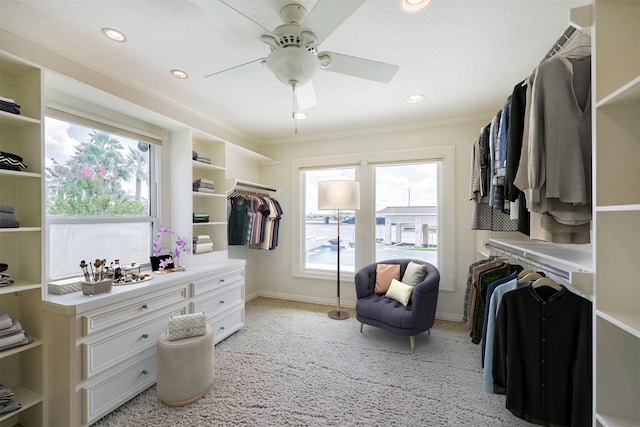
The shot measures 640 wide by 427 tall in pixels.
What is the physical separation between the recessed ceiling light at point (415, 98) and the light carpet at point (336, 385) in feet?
8.39

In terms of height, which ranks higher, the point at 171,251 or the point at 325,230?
the point at 325,230

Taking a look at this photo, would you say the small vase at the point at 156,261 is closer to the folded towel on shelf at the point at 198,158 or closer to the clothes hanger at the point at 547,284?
the folded towel on shelf at the point at 198,158

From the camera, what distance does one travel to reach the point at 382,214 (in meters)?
3.79

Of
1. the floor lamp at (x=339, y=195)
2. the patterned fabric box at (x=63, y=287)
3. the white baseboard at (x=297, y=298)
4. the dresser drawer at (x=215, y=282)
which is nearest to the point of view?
the patterned fabric box at (x=63, y=287)

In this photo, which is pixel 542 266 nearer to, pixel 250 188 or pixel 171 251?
pixel 171 251

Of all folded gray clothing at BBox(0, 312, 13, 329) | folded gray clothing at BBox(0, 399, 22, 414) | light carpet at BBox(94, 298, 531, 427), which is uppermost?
folded gray clothing at BBox(0, 312, 13, 329)

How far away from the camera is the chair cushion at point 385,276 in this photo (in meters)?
3.19

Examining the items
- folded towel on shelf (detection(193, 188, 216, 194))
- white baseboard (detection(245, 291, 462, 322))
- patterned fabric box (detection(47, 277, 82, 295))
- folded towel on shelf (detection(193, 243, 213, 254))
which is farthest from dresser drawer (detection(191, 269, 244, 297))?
white baseboard (detection(245, 291, 462, 322))

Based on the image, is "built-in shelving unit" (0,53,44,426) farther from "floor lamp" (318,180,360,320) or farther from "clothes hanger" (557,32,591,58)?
"clothes hanger" (557,32,591,58)

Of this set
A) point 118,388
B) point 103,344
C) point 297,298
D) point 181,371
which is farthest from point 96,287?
point 297,298

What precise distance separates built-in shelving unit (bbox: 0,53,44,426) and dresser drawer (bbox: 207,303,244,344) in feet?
3.96

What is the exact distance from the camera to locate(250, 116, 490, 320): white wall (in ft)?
11.1

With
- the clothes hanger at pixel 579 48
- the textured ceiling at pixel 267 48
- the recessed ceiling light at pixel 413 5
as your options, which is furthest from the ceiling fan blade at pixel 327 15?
the clothes hanger at pixel 579 48

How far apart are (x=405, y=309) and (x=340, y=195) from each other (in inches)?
57.4
